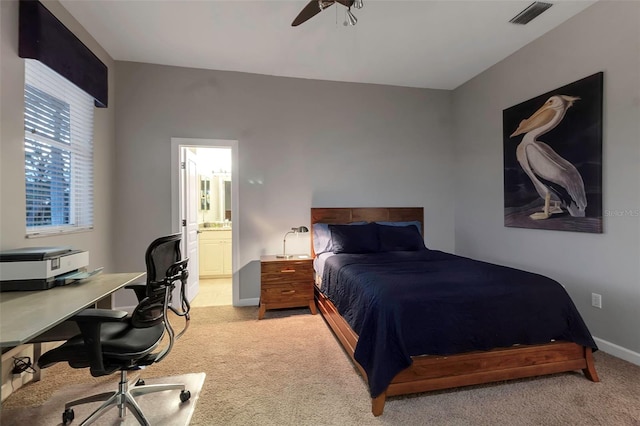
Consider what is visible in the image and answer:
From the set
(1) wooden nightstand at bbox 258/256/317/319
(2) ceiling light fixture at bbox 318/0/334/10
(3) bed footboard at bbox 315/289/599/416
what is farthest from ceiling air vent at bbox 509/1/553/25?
(1) wooden nightstand at bbox 258/256/317/319

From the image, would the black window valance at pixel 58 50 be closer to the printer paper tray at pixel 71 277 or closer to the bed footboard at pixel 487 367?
the printer paper tray at pixel 71 277

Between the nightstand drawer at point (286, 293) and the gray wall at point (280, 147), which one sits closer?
the nightstand drawer at point (286, 293)

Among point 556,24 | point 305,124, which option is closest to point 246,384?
point 305,124

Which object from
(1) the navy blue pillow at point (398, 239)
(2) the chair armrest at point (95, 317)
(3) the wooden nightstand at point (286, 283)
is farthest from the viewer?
(1) the navy blue pillow at point (398, 239)

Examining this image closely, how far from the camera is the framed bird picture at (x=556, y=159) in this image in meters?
2.62

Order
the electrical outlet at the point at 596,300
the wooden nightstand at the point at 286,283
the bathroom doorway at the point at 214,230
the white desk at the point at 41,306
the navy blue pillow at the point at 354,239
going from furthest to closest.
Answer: the bathroom doorway at the point at 214,230 → the navy blue pillow at the point at 354,239 → the wooden nightstand at the point at 286,283 → the electrical outlet at the point at 596,300 → the white desk at the point at 41,306

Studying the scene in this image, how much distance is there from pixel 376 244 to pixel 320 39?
2276mm

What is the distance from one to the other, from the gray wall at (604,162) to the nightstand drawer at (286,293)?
7.56ft

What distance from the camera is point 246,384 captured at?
215cm

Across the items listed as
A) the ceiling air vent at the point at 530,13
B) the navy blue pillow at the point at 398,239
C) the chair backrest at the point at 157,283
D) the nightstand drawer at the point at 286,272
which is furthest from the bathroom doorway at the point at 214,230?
the ceiling air vent at the point at 530,13

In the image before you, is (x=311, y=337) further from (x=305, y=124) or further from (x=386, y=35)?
(x=386, y=35)

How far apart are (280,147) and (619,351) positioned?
3.78m

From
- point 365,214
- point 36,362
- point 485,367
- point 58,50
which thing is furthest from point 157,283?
point 365,214

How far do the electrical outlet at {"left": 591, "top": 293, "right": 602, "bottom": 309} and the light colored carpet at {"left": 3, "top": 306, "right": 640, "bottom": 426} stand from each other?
1.27ft
